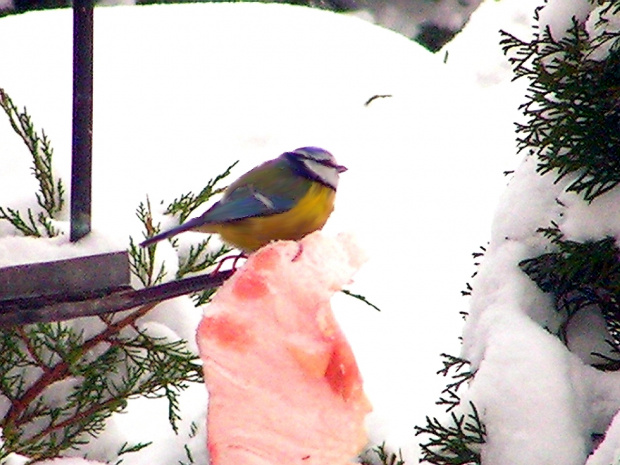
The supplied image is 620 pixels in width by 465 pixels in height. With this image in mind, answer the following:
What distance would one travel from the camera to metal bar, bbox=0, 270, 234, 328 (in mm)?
806

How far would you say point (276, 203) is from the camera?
106cm

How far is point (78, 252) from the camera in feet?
4.18

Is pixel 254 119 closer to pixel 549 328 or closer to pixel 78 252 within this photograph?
pixel 78 252

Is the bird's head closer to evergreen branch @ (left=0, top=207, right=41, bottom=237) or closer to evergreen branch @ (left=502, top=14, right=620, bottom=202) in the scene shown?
evergreen branch @ (left=502, top=14, right=620, bottom=202)

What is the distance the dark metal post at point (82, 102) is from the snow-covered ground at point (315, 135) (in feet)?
2.05

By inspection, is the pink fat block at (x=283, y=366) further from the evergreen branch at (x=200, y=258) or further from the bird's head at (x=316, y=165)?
the evergreen branch at (x=200, y=258)

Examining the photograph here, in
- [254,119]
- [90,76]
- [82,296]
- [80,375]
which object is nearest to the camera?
[82,296]

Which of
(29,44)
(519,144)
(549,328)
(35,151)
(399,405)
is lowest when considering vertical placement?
(399,405)

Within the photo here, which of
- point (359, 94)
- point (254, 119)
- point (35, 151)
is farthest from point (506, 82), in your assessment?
point (35, 151)

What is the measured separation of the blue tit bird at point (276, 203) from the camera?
1.02m

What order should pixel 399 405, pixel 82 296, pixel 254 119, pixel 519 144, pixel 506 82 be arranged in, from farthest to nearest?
pixel 506 82
pixel 254 119
pixel 399 405
pixel 519 144
pixel 82 296

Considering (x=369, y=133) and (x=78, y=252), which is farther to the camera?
(x=369, y=133)

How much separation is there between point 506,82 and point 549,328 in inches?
87.5

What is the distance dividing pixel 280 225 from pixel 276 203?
25 mm
